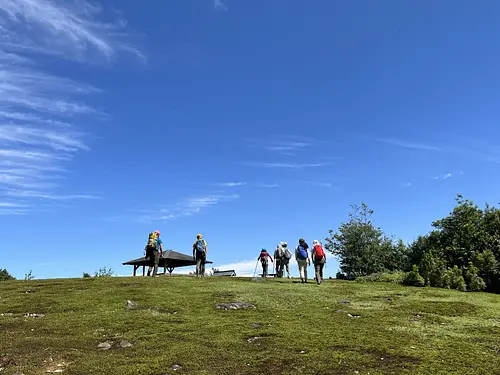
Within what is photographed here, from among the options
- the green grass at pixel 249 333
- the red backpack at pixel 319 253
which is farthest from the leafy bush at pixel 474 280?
the red backpack at pixel 319 253

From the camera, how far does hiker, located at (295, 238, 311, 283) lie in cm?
2364

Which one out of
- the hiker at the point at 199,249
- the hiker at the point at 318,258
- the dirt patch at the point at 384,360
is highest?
the hiker at the point at 199,249

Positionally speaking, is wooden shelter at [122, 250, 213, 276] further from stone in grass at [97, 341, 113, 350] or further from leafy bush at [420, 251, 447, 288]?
stone in grass at [97, 341, 113, 350]

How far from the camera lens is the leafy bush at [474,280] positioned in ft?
77.5

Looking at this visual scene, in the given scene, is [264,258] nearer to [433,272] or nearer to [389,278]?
[389,278]

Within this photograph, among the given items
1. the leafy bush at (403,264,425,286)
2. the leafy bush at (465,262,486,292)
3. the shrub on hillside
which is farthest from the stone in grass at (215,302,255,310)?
the leafy bush at (465,262,486,292)

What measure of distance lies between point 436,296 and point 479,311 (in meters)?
3.61

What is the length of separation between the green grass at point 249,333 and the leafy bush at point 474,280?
5.71 m

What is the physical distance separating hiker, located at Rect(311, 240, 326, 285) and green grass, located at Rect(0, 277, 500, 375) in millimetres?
3961

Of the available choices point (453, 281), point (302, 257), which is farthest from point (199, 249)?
point (453, 281)

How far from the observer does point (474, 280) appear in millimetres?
23797

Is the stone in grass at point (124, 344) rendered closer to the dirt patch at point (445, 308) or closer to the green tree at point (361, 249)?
the dirt patch at point (445, 308)

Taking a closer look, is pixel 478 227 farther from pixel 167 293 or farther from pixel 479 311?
pixel 167 293

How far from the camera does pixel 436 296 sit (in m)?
18.9
